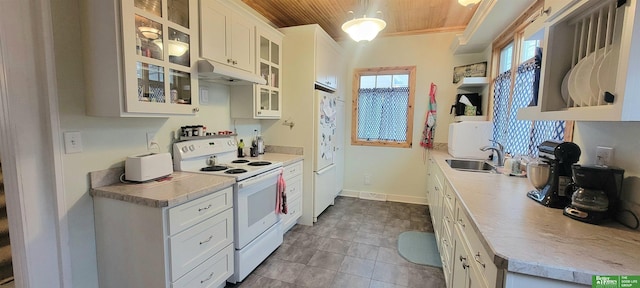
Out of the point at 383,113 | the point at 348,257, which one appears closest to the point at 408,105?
the point at 383,113

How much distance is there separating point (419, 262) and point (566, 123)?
158 centimetres

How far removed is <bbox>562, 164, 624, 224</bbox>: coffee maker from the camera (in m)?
1.14

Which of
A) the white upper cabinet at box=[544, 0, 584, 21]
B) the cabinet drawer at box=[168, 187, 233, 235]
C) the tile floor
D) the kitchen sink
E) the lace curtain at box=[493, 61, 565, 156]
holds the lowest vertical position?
the tile floor

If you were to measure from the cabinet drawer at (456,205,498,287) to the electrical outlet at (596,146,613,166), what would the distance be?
2.30ft

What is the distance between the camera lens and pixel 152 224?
148 cm

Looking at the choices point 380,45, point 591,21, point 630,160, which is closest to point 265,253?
point 630,160

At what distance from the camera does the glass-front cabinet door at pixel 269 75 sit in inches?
109

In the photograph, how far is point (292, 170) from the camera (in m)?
2.94

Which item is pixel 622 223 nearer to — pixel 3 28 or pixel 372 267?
pixel 372 267

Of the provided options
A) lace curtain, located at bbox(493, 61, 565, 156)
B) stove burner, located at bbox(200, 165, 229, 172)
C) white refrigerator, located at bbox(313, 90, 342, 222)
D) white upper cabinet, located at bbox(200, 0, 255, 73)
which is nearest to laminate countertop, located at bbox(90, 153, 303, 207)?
stove burner, located at bbox(200, 165, 229, 172)

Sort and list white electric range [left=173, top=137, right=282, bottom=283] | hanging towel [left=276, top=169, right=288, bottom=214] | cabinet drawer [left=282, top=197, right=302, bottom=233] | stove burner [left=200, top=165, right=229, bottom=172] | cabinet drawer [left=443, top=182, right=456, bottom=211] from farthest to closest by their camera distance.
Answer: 1. cabinet drawer [left=282, top=197, right=302, bottom=233]
2. hanging towel [left=276, top=169, right=288, bottom=214]
3. stove burner [left=200, top=165, right=229, bottom=172]
4. white electric range [left=173, top=137, right=282, bottom=283]
5. cabinet drawer [left=443, top=182, right=456, bottom=211]

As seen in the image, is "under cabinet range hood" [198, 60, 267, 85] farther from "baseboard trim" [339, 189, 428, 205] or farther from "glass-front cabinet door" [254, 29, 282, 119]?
"baseboard trim" [339, 189, 428, 205]

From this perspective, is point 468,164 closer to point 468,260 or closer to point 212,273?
point 468,260

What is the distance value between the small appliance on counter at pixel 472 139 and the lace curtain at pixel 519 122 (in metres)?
Answer: 0.17
